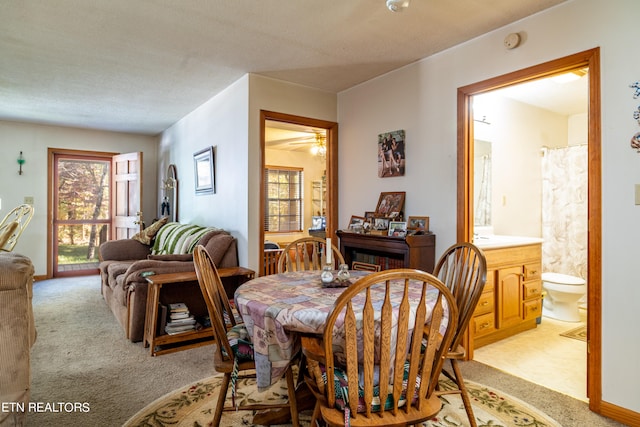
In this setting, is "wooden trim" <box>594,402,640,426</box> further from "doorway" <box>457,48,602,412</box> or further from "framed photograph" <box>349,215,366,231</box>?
"framed photograph" <box>349,215,366,231</box>

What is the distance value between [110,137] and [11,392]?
5.45 meters

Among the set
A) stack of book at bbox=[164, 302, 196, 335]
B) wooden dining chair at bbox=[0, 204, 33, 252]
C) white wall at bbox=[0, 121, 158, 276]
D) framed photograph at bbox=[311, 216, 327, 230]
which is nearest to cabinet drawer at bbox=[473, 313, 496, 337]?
stack of book at bbox=[164, 302, 196, 335]

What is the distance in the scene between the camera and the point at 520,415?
1981 mm

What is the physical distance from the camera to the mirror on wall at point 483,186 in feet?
12.7

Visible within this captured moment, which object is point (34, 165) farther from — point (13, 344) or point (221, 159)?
point (13, 344)

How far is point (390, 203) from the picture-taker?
3.30m

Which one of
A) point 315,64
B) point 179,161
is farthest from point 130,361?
point 179,161

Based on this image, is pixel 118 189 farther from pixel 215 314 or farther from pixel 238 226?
pixel 215 314

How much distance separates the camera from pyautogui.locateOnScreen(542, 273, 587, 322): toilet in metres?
3.62

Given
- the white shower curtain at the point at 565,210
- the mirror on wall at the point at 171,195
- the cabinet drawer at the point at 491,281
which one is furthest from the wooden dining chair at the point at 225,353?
the mirror on wall at the point at 171,195

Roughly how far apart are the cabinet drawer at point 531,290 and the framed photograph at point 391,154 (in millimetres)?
1534

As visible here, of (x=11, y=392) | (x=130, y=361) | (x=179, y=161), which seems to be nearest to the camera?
(x=11, y=392)

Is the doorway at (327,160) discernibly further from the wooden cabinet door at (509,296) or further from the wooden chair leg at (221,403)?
the wooden chair leg at (221,403)

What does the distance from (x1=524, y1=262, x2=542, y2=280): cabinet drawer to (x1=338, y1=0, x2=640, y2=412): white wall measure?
1017 mm
